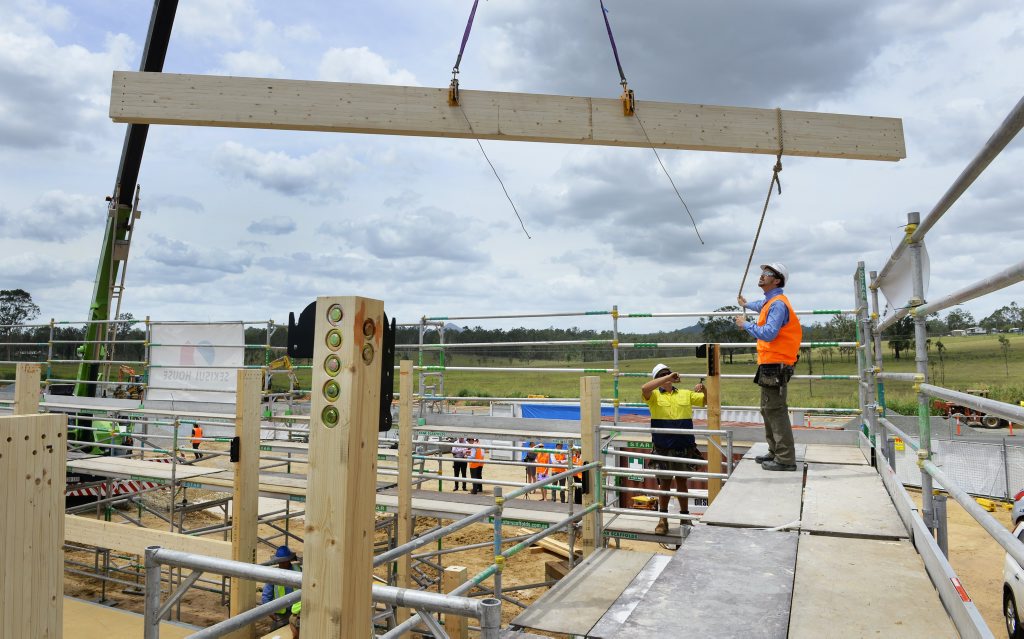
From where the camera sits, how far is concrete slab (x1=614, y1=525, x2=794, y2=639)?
2729mm

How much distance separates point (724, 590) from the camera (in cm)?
310

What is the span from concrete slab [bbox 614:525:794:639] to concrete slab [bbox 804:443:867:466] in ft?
9.04

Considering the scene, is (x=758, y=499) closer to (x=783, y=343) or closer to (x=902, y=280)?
(x=783, y=343)

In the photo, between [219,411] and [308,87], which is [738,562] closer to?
[308,87]

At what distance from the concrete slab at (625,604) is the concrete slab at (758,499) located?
51 cm

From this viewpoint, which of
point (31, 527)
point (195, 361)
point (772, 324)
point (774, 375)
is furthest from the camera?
point (195, 361)

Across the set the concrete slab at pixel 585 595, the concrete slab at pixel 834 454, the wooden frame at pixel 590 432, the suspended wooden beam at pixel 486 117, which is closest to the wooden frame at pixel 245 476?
the suspended wooden beam at pixel 486 117

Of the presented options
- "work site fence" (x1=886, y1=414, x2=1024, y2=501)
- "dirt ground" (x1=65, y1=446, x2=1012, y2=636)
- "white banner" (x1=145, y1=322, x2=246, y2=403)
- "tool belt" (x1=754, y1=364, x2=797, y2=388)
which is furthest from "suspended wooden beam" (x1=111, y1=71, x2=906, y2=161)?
"work site fence" (x1=886, y1=414, x2=1024, y2=501)

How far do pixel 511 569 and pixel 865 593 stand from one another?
1183cm

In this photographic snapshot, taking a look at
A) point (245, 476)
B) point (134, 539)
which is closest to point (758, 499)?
point (245, 476)

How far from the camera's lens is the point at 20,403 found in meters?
8.81

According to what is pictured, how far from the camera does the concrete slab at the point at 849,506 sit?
3844mm

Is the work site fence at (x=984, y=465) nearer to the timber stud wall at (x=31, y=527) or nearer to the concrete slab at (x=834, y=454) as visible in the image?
the concrete slab at (x=834, y=454)

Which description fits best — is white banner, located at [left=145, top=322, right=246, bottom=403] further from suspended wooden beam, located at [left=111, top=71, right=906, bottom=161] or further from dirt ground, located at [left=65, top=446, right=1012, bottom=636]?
suspended wooden beam, located at [left=111, top=71, right=906, bottom=161]
